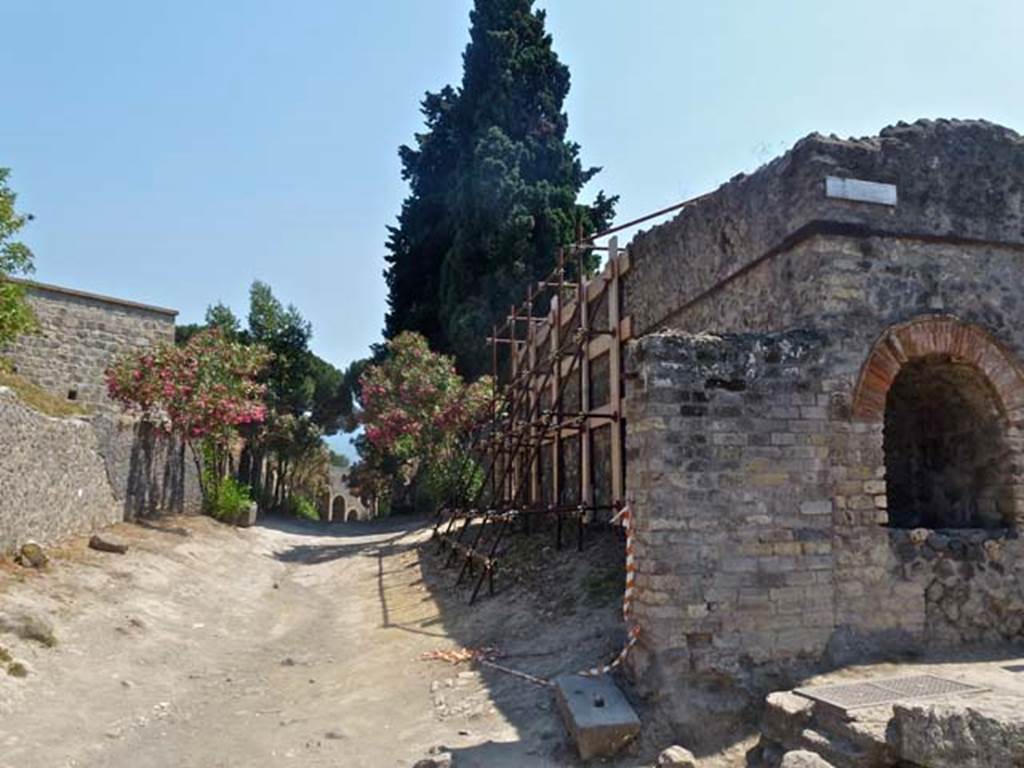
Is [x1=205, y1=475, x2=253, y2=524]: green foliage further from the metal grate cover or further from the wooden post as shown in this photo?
the metal grate cover

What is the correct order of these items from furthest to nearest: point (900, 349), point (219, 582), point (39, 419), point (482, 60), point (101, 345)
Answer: point (482, 60) < point (101, 345) < point (219, 582) < point (39, 419) < point (900, 349)

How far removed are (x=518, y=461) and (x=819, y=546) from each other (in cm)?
1132

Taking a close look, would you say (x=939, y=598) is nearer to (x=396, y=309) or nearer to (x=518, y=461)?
(x=518, y=461)

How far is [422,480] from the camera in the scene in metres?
22.6

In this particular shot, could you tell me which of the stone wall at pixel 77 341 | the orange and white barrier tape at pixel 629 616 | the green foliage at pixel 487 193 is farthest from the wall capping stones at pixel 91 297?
the orange and white barrier tape at pixel 629 616

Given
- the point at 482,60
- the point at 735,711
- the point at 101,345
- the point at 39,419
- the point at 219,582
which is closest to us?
the point at 735,711

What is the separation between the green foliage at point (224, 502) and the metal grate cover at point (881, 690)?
1497 cm

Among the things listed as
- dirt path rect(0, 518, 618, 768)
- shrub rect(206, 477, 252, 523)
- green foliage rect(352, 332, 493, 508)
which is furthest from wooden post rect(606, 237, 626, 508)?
shrub rect(206, 477, 252, 523)

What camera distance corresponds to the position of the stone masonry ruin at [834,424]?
6.36 metres

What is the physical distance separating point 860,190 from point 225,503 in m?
15.2

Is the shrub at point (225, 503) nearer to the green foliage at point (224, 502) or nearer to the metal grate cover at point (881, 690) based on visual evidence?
the green foliage at point (224, 502)

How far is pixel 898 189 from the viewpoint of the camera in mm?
7246

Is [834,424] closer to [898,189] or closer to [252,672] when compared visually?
[898,189]

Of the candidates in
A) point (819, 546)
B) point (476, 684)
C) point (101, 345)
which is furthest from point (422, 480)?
point (819, 546)
